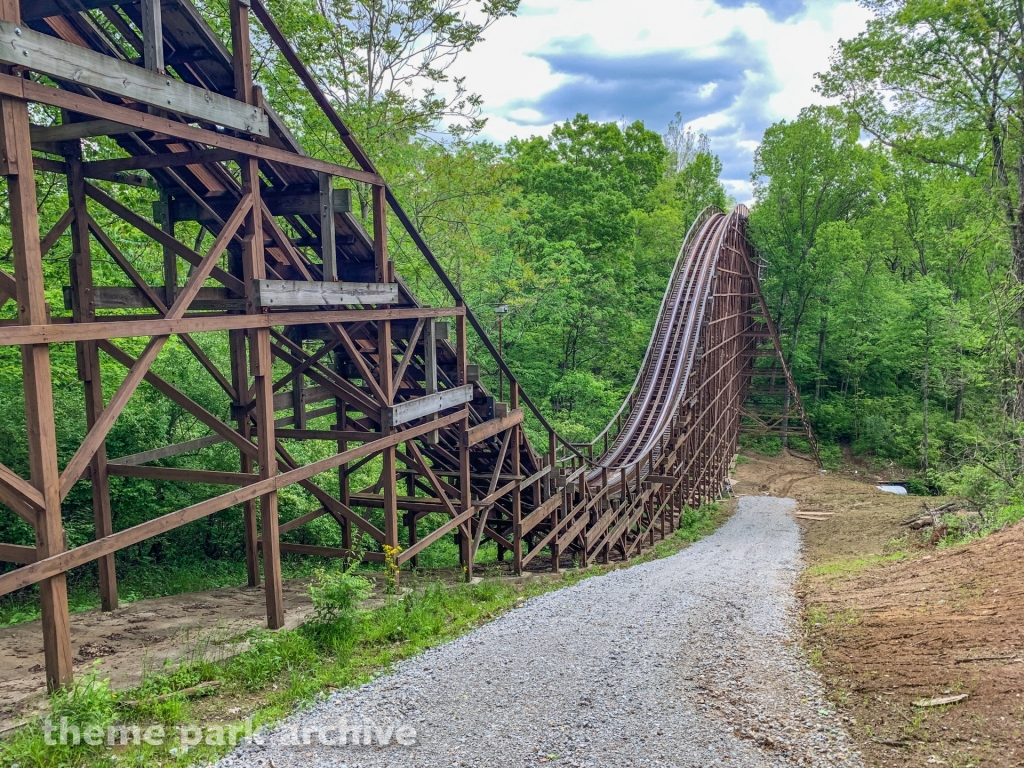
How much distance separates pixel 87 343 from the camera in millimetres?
6820

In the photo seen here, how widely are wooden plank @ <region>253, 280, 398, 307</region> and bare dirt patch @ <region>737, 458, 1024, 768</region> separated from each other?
5.73 m

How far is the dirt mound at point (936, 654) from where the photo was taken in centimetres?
441

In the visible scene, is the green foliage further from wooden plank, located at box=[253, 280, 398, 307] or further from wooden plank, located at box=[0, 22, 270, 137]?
wooden plank, located at box=[0, 22, 270, 137]

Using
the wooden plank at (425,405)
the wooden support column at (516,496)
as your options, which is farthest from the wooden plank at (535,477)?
the wooden plank at (425,405)

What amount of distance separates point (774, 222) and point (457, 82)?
862 inches

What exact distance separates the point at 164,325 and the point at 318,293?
165cm

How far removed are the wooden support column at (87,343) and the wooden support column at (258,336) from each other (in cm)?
163

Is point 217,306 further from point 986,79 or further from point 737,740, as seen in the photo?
point 986,79

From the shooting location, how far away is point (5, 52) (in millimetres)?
4055

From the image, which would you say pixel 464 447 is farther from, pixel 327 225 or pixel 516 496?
pixel 327 225

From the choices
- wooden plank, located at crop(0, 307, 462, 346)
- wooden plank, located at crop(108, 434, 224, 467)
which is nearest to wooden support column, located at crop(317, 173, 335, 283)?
wooden plank, located at crop(0, 307, 462, 346)

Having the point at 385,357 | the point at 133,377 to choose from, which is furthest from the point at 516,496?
the point at 133,377

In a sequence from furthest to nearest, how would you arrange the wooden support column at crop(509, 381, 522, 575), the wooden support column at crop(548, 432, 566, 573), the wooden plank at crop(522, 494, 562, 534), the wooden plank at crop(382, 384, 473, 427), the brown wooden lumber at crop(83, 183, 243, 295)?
the wooden support column at crop(548, 432, 566, 573) < the wooden plank at crop(522, 494, 562, 534) < the wooden support column at crop(509, 381, 522, 575) < the wooden plank at crop(382, 384, 473, 427) < the brown wooden lumber at crop(83, 183, 243, 295)

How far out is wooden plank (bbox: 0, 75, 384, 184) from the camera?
13.8ft
